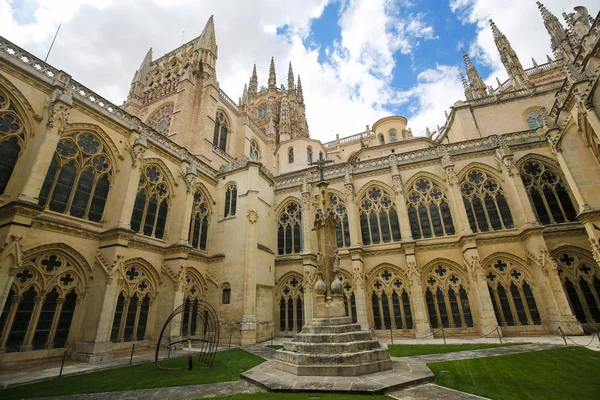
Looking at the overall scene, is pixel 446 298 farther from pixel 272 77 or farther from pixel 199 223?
pixel 272 77

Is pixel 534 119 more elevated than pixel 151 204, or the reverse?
pixel 534 119

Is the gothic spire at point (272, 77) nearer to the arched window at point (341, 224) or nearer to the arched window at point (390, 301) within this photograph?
the arched window at point (341, 224)

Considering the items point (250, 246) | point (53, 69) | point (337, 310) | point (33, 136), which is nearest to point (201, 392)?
point (337, 310)

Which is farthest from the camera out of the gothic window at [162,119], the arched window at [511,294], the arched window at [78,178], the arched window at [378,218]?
the gothic window at [162,119]

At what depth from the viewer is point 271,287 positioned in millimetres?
17750

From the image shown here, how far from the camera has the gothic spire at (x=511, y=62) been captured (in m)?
26.5

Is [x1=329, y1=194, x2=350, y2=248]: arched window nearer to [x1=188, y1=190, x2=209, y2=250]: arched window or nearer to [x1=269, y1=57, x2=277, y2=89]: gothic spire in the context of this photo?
[x1=188, y1=190, x2=209, y2=250]: arched window

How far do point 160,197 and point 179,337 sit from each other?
7.57m

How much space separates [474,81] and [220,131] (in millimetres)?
25959

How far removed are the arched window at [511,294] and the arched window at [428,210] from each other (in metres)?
3.07

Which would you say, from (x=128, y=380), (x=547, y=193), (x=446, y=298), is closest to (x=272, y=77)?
(x=547, y=193)

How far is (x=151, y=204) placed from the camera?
48.8 feet

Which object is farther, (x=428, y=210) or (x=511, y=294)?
(x=428, y=210)

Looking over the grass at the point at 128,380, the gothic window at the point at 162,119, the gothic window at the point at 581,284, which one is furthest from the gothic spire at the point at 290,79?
the grass at the point at 128,380
